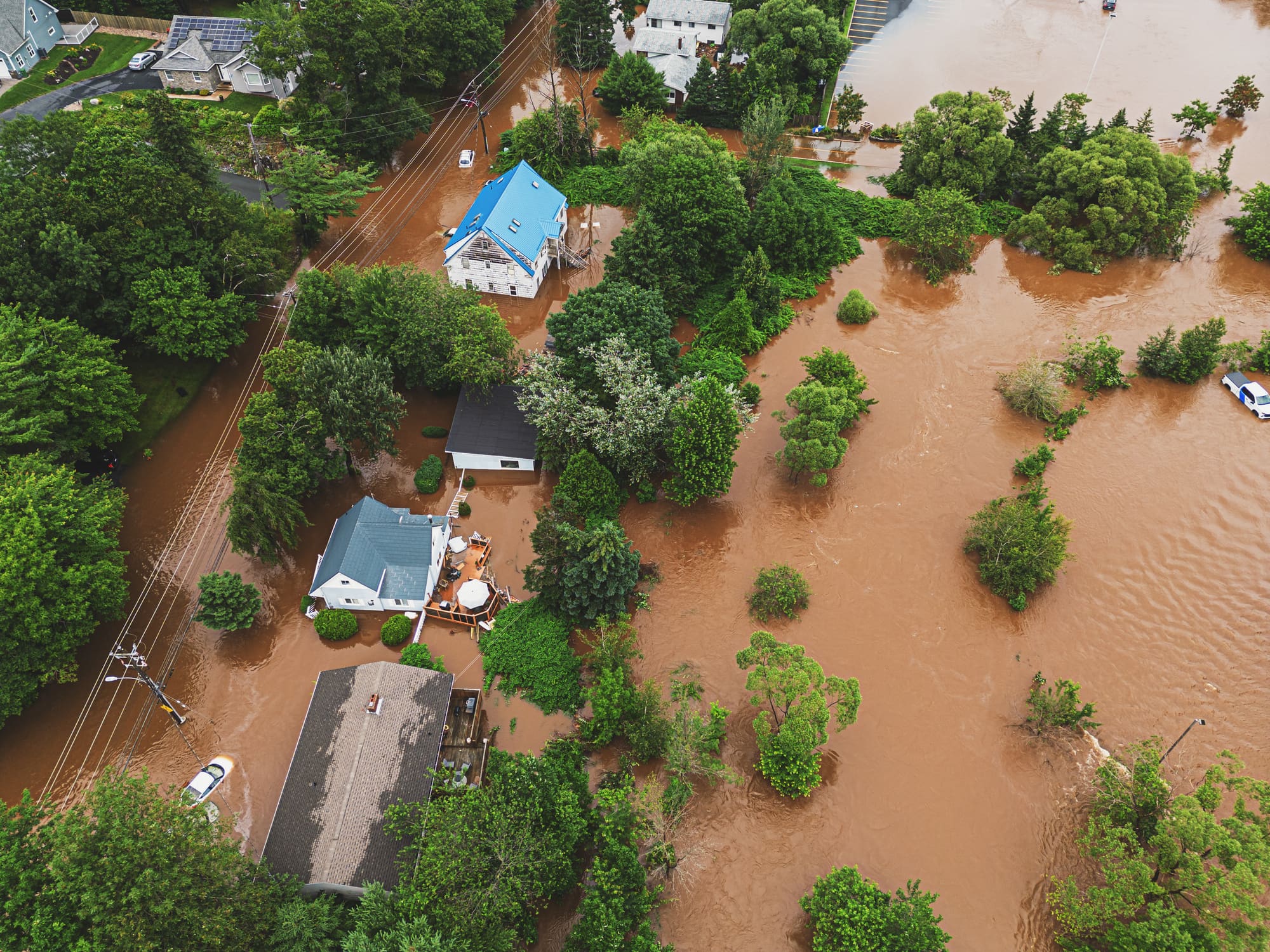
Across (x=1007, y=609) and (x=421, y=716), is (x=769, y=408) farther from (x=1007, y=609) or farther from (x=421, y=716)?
(x=421, y=716)

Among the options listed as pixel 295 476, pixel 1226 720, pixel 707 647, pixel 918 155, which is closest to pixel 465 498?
pixel 295 476

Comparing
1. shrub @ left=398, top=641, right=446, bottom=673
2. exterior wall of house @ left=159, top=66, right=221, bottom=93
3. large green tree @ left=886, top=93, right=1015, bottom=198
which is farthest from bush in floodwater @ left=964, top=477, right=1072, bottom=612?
exterior wall of house @ left=159, top=66, right=221, bottom=93

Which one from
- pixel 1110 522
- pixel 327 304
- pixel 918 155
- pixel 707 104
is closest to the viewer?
pixel 1110 522

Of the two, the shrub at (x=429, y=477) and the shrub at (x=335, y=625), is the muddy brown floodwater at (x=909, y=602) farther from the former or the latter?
the shrub at (x=335, y=625)

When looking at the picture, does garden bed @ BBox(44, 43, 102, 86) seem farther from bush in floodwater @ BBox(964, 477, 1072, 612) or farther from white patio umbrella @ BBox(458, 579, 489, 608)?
bush in floodwater @ BBox(964, 477, 1072, 612)

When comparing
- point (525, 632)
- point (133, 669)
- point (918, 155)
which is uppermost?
point (918, 155)

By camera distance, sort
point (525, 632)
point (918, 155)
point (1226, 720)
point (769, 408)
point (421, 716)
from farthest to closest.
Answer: point (918, 155) < point (769, 408) < point (525, 632) < point (1226, 720) < point (421, 716)
